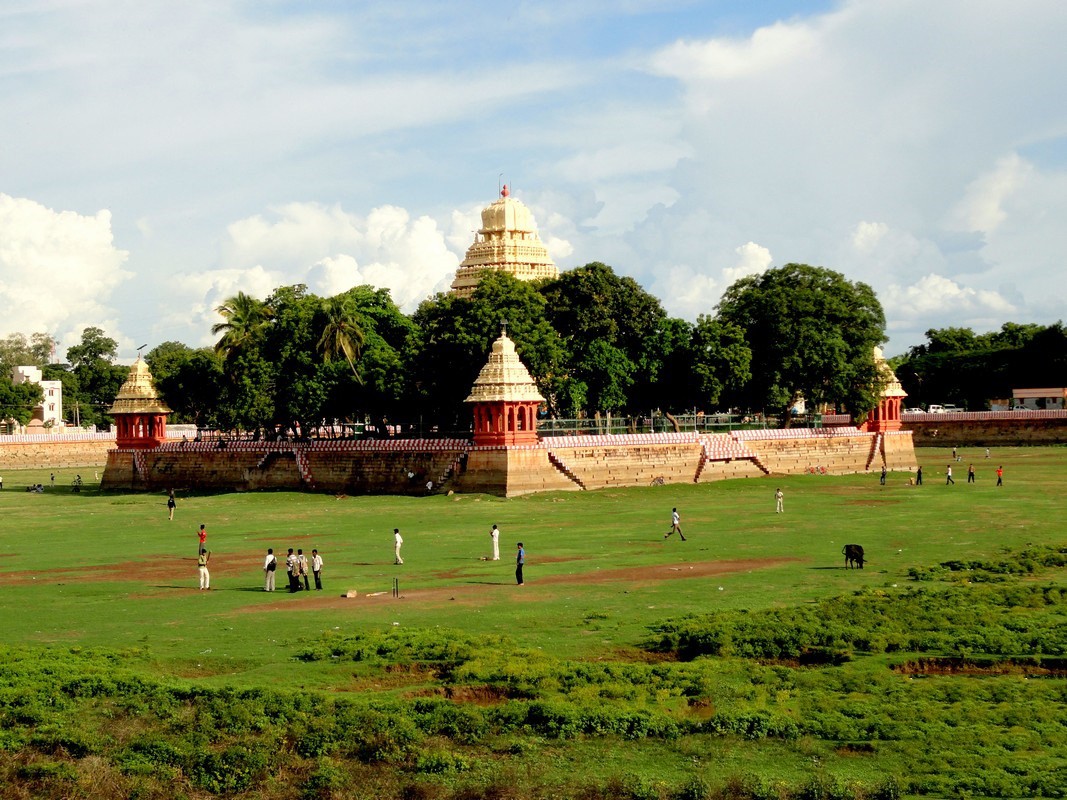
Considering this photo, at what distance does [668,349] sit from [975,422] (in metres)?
40.3

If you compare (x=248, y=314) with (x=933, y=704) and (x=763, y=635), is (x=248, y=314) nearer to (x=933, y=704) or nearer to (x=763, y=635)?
(x=763, y=635)

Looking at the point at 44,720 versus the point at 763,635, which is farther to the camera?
the point at 763,635

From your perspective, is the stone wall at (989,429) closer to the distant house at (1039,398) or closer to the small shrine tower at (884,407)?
the distant house at (1039,398)

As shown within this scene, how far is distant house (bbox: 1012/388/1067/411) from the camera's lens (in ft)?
364

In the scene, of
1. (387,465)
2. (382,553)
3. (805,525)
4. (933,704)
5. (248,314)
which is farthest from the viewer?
(248,314)

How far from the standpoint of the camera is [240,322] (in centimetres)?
8019

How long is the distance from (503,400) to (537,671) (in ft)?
119

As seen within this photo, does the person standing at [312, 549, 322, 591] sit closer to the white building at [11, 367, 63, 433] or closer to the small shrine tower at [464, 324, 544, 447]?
the small shrine tower at [464, 324, 544, 447]

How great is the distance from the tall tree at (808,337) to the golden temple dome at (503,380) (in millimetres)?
16740

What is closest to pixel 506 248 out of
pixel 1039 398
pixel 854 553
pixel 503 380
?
pixel 503 380

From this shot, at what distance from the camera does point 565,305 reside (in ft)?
238

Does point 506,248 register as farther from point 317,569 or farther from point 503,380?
point 317,569

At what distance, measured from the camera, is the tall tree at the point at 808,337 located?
7381 cm

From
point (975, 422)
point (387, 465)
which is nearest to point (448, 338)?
point (387, 465)
